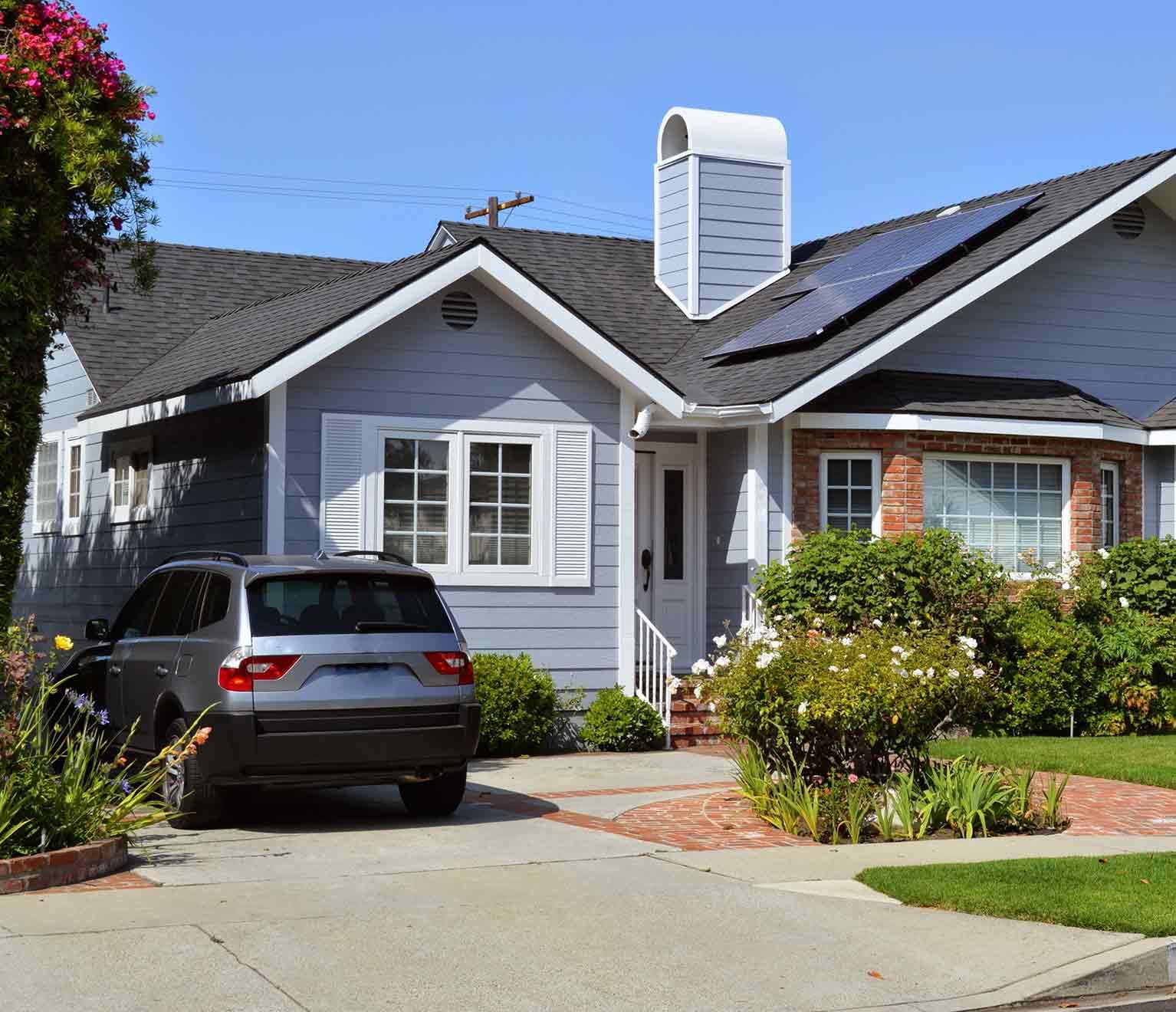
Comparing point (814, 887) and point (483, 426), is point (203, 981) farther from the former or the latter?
point (483, 426)

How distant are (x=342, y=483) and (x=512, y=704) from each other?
2.48 meters

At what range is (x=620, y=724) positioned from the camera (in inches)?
604

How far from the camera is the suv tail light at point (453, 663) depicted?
34.7ft

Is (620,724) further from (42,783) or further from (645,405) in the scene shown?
(42,783)

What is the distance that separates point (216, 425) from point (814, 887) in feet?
A: 29.3

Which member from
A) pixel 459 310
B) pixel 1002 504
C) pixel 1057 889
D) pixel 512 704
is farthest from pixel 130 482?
pixel 1057 889

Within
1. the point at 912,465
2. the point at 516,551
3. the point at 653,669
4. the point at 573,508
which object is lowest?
the point at 653,669

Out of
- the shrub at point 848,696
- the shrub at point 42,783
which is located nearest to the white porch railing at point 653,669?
the shrub at point 848,696

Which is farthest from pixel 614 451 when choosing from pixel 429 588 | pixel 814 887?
pixel 814 887

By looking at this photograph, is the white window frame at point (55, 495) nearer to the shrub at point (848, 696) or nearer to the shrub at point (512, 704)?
the shrub at point (512, 704)

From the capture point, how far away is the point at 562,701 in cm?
1564

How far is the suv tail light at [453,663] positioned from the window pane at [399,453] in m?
4.64

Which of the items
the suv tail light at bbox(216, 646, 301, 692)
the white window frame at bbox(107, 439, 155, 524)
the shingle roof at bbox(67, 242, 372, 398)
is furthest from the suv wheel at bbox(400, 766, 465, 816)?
the shingle roof at bbox(67, 242, 372, 398)

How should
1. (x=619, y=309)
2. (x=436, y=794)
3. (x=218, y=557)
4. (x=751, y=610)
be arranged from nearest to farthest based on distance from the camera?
(x=436, y=794) < (x=218, y=557) < (x=751, y=610) < (x=619, y=309)
